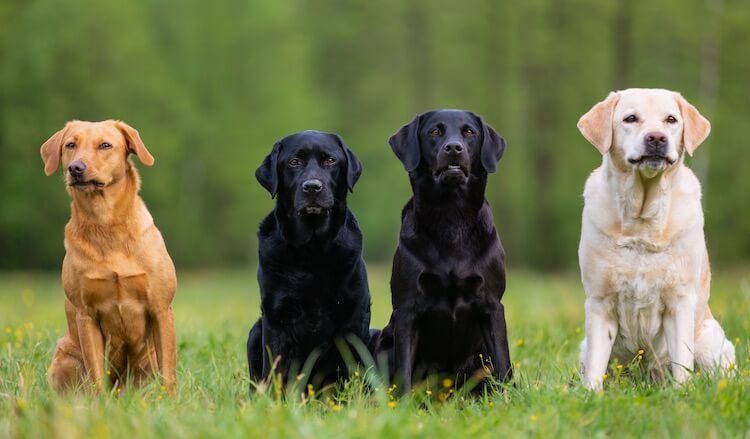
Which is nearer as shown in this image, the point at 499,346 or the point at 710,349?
the point at 499,346

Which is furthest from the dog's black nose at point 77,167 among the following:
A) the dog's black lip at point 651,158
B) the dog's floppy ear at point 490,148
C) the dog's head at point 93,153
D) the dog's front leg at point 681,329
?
the dog's front leg at point 681,329

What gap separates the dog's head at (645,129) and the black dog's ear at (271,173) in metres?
1.83

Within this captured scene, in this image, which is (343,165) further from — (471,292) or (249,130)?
(249,130)

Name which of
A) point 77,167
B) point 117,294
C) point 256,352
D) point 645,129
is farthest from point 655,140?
point 77,167

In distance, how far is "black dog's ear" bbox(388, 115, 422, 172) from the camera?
210 inches

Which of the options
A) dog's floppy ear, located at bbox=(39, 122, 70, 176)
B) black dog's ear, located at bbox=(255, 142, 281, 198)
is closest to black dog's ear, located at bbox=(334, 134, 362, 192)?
black dog's ear, located at bbox=(255, 142, 281, 198)

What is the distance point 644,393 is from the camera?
4465 millimetres

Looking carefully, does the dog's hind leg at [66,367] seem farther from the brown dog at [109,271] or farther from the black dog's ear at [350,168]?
the black dog's ear at [350,168]

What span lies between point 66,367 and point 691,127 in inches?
155

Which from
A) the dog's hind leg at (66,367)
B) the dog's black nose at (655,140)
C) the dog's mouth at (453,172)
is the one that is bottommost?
the dog's hind leg at (66,367)

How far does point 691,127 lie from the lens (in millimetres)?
5215

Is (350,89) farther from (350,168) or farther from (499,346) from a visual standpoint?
(499,346)

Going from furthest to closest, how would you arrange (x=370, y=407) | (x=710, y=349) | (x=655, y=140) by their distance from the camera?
(x=710, y=349) < (x=655, y=140) < (x=370, y=407)

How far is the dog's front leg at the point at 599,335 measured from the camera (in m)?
5.19
